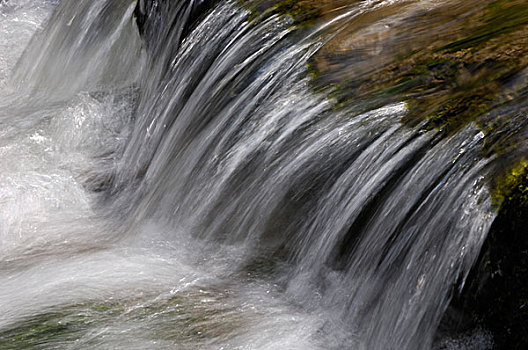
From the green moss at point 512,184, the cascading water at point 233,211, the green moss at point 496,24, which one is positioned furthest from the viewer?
the green moss at point 496,24

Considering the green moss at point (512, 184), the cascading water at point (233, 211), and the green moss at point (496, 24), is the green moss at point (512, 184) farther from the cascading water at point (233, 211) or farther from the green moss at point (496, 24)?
the green moss at point (496, 24)

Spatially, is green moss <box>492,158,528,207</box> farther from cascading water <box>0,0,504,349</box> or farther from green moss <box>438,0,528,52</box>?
green moss <box>438,0,528,52</box>

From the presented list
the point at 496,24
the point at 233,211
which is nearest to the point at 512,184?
the point at 496,24

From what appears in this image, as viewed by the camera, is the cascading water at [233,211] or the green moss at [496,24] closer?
the cascading water at [233,211]

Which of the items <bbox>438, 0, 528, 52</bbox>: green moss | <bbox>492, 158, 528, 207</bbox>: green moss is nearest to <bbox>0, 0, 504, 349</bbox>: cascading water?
<bbox>492, 158, 528, 207</bbox>: green moss

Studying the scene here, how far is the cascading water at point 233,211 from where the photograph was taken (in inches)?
114

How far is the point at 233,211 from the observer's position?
12.3ft

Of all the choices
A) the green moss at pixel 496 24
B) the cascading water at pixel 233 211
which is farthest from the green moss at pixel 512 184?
the green moss at pixel 496 24

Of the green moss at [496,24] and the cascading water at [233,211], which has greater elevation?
the green moss at [496,24]

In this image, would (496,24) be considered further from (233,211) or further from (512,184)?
(233,211)

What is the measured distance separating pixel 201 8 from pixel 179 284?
180cm

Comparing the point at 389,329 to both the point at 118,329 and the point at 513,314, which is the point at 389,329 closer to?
the point at 513,314

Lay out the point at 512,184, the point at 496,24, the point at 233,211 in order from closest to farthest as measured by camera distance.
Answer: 1. the point at 512,184
2. the point at 496,24
3. the point at 233,211

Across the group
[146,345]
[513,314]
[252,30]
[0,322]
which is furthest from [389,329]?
[252,30]
